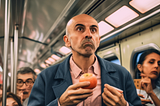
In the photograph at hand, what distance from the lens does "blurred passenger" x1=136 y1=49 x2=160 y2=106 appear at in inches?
88.6

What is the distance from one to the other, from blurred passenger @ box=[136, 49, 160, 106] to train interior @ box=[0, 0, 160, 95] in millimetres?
151

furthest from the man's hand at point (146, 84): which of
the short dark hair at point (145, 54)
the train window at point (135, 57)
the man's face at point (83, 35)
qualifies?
the man's face at point (83, 35)

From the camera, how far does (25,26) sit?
3.75 m

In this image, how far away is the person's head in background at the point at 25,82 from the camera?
2.81 meters

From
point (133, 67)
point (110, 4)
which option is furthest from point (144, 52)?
point (110, 4)

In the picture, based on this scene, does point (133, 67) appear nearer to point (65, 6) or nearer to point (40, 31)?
point (65, 6)

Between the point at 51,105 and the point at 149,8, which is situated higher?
the point at 149,8

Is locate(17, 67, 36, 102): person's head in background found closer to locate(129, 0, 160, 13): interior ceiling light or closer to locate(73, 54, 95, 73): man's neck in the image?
locate(73, 54, 95, 73): man's neck

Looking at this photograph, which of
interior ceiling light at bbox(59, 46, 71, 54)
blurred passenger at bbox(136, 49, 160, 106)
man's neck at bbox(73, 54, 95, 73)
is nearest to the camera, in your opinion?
man's neck at bbox(73, 54, 95, 73)

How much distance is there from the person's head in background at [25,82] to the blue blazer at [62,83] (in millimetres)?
1715

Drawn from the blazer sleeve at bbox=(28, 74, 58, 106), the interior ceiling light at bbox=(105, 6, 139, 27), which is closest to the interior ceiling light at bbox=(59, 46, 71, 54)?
the interior ceiling light at bbox=(105, 6, 139, 27)

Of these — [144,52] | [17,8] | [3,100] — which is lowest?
[3,100]

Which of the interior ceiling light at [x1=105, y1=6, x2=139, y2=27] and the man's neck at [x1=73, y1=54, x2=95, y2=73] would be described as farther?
the interior ceiling light at [x1=105, y1=6, x2=139, y2=27]

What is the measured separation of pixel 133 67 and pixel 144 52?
0.39 meters
